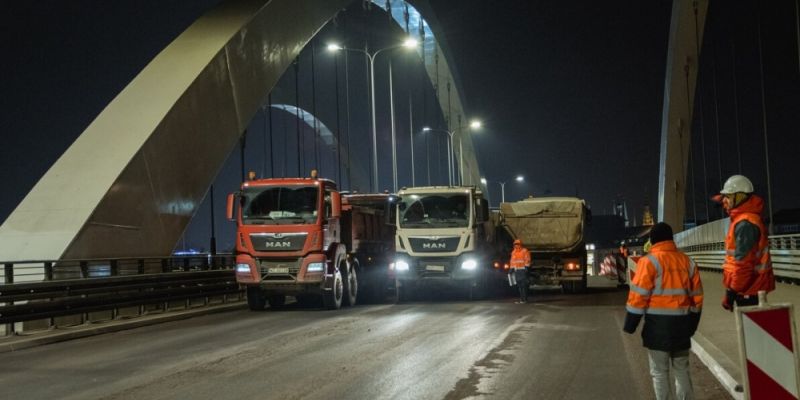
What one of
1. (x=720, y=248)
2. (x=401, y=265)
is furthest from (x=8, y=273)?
(x=720, y=248)

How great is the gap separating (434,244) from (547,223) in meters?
5.40

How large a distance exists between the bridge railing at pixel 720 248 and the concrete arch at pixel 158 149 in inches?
528

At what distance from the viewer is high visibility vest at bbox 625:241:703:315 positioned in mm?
5668

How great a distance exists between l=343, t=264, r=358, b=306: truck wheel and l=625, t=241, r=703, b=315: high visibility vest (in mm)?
15515

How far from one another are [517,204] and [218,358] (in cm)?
1719

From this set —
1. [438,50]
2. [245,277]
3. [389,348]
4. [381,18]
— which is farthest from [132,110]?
[438,50]

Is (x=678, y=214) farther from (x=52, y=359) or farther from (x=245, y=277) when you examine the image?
(x=52, y=359)

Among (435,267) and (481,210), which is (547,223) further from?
(435,267)

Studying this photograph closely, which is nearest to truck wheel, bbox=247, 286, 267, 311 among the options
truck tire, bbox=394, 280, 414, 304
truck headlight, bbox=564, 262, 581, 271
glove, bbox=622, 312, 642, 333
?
truck tire, bbox=394, 280, 414, 304

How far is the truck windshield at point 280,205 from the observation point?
19203 mm

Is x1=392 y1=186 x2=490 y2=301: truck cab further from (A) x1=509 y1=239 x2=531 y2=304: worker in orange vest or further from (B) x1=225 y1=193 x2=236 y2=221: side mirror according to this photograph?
(B) x1=225 y1=193 x2=236 y2=221: side mirror

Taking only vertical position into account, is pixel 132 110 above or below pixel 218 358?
above

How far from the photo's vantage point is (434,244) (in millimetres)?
21641

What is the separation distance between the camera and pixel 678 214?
57312 millimetres
